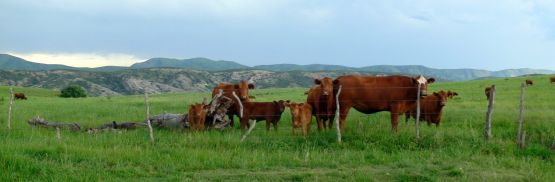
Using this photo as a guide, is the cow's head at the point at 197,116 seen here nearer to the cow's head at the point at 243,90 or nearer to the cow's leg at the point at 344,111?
the cow's head at the point at 243,90

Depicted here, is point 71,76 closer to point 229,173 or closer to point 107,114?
point 107,114

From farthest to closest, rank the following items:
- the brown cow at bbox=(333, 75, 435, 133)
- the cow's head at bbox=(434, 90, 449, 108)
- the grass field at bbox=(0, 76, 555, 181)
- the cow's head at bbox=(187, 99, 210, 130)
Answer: the cow's head at bbox=(434, 90, 449, 108), the cow's head at bbox=(187, 99, 210, 130), the brown cow at bbox=(333, 75, 435, 133), the grass field at bbox=(0, 76, 555, 181)

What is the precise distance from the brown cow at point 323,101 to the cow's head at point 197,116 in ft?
11.9

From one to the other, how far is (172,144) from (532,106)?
19.2 m

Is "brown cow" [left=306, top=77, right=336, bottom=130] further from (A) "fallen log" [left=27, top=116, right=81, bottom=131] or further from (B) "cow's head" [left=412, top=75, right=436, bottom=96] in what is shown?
(A) "fallen log" [left=27, top=116, right=81, bottom=131]

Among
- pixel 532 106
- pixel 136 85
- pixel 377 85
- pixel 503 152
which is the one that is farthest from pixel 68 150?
pixel 136 85

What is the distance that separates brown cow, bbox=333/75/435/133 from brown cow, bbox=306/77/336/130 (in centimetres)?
47

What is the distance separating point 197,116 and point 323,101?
13.7 ft

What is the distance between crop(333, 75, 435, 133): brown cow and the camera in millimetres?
15109

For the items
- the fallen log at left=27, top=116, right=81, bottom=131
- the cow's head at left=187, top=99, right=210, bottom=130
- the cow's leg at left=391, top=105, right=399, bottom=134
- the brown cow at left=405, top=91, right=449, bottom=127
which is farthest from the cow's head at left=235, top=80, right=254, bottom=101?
the brown cow at left=405, top=91, right=449, bottom=127

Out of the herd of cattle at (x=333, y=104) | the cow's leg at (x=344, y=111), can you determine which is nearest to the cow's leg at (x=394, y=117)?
the herd of cattle at (x=333, y=104)

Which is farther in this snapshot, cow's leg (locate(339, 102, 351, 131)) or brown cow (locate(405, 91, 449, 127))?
brown cow (locate(405, 91, 449, 127))

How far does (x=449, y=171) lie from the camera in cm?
963

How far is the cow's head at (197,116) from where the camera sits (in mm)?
15266
